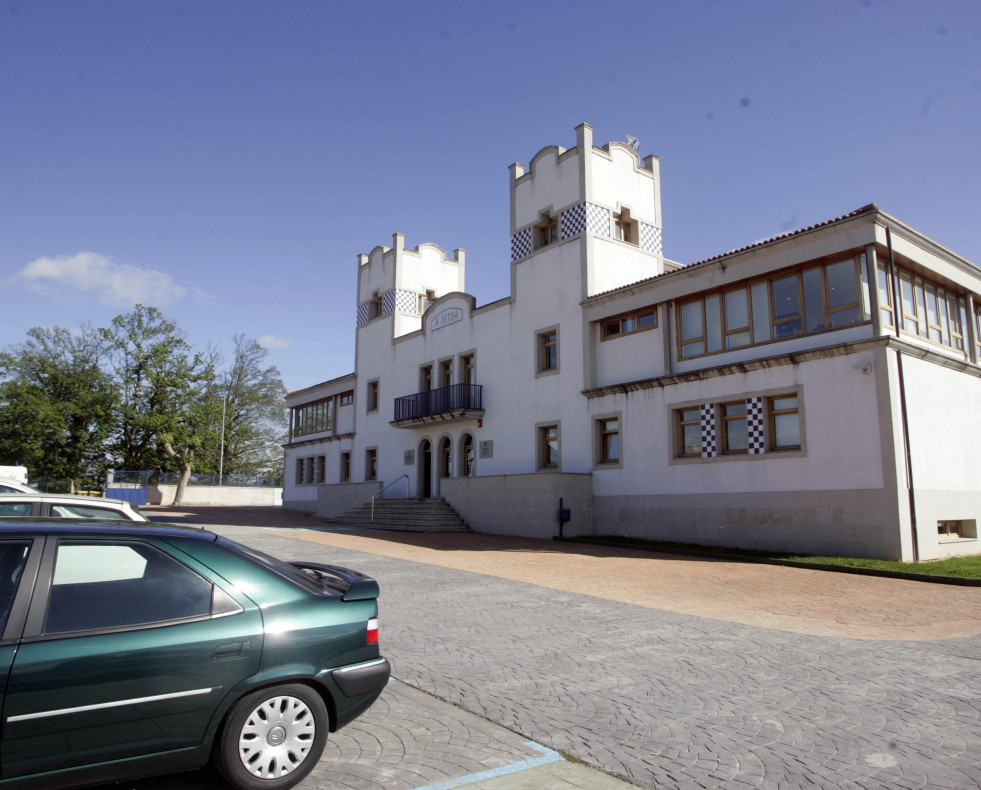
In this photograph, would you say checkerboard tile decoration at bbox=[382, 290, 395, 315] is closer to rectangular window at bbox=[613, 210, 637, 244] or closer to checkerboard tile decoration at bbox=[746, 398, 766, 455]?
rectangular window at bbox=[613, 210, 637, 244]

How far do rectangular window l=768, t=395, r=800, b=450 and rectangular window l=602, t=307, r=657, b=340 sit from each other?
4.64m

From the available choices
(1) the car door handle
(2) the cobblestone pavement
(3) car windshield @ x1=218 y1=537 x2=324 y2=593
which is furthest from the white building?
(1) the car door handle

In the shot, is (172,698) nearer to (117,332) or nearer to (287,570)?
(287,570)

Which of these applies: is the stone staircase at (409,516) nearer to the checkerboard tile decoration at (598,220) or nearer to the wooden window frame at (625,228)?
the checkerboard tile decoration at (598,220)

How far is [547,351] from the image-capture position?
24781 mm

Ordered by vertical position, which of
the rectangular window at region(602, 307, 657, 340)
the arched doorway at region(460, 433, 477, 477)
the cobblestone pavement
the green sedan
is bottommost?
the cobblestone pavement

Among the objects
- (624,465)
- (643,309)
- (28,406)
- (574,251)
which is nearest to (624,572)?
(624,465)

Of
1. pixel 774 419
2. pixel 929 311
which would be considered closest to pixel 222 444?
pixel 774 419

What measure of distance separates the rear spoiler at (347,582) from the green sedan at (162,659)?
9 cm

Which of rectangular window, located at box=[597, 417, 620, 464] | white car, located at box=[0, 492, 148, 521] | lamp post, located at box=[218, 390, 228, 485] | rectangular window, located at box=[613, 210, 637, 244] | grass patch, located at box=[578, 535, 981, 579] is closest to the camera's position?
white car, located at box=[0, 492, 148, 521]

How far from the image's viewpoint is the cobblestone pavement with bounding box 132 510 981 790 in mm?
4281

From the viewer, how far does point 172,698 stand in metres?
3.53

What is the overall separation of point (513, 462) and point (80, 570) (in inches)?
860

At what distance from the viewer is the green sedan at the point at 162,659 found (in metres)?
3.30
